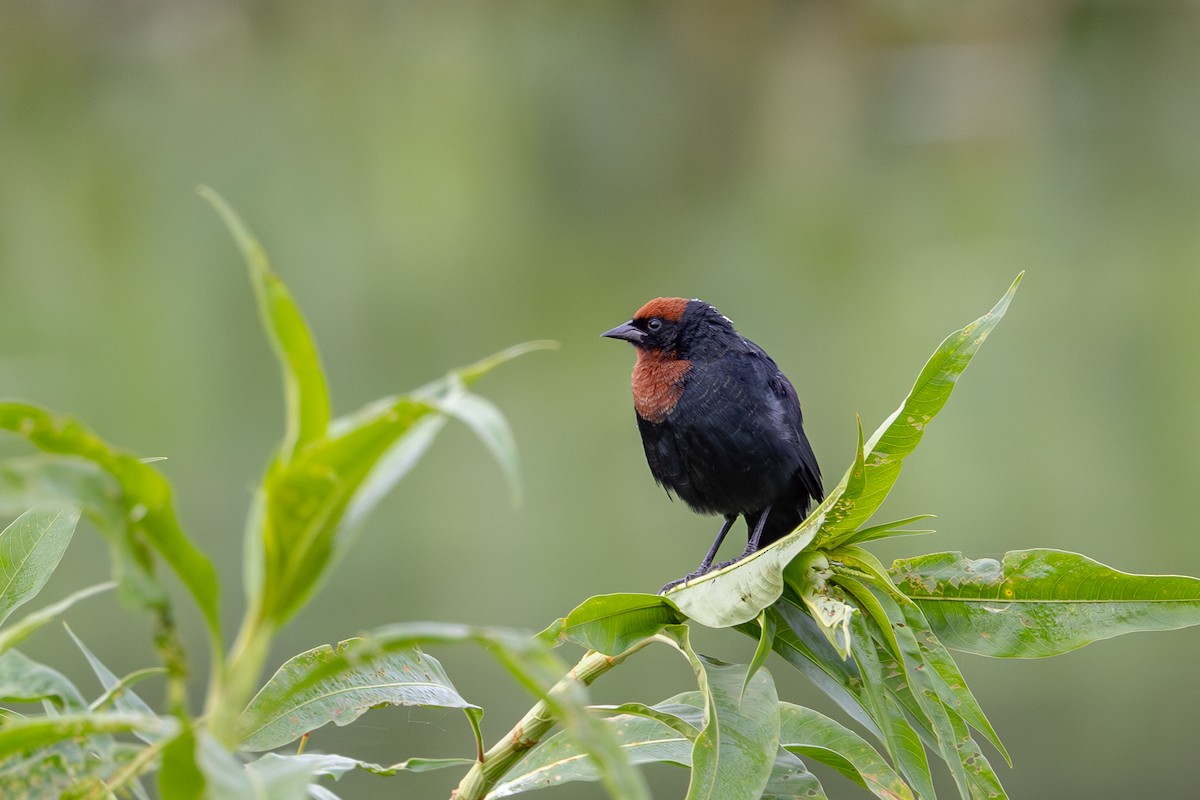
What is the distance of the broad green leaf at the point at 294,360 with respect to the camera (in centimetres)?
79

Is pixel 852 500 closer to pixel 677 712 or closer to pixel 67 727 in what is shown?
pixel 677 712

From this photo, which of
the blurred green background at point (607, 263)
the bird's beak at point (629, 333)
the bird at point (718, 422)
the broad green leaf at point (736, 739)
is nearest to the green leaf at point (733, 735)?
the broad green leaf at point (736, 739)

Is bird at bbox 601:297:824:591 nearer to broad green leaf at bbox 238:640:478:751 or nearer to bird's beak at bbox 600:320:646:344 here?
bird's beak at bbox 600:320:646:344

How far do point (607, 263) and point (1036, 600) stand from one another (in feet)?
22.3

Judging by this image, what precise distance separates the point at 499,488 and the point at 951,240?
3.62 metres

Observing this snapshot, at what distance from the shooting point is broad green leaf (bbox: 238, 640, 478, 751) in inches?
45.6

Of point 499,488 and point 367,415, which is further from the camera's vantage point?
point 499,488

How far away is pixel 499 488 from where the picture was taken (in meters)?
6.83

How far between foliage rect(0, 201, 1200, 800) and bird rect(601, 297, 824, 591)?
1131 mm

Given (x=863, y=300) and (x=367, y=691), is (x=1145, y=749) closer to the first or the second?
(x=863, y=300)

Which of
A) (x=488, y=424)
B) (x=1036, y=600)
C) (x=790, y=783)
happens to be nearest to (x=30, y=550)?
(x=488, y=424)

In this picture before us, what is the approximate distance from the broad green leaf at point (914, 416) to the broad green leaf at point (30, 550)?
72 centimetres

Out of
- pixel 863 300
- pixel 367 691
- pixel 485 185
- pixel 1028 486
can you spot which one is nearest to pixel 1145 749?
pixel 1028 486

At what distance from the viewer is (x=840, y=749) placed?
130 centimetres
